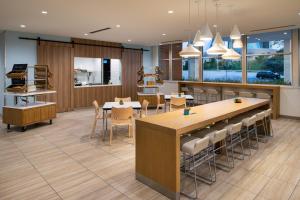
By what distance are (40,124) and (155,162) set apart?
5033 mm

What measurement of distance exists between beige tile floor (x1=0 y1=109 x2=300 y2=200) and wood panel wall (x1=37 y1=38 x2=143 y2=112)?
3.45 metres

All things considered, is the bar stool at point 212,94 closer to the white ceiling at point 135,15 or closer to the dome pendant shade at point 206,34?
the white ceiling at point 135,15

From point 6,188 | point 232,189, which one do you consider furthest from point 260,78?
point 6,188

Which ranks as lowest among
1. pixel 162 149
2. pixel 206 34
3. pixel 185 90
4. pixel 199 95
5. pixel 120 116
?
pixel 162 149

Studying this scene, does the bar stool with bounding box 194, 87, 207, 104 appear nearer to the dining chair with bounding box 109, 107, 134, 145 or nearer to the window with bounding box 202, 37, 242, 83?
the window with bounding box 202, 37, 242, 83

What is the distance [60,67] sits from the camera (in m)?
8.73

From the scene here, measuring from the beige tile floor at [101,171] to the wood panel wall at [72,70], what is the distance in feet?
11.3

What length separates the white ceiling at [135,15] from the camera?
471cm

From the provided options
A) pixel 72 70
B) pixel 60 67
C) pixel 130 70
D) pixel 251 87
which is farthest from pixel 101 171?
pixel 130 70

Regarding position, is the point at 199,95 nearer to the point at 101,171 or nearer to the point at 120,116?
the point at 120,116

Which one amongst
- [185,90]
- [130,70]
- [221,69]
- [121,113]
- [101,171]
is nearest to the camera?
[101,171]

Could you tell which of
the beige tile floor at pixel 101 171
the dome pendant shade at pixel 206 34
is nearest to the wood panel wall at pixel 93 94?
the beige tile floor at pixel 101 171

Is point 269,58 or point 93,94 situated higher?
point 269,58

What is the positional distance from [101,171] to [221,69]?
24.8 ft
